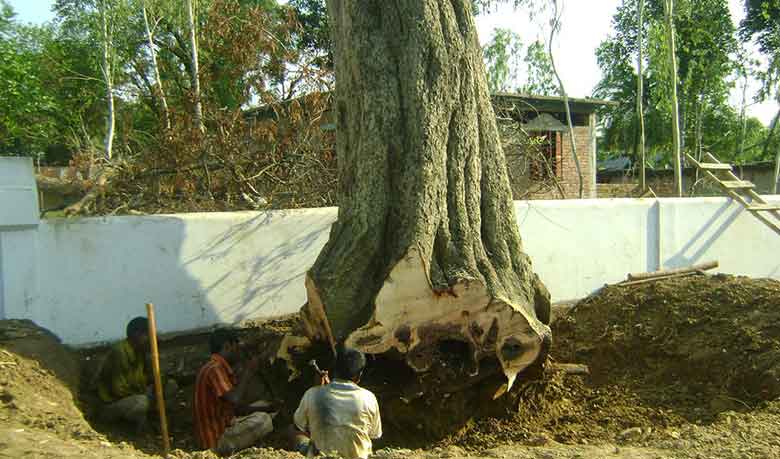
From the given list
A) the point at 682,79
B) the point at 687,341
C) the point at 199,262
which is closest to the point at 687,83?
the point at 682,79

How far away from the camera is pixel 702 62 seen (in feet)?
86.2

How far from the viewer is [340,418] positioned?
12.6 ft

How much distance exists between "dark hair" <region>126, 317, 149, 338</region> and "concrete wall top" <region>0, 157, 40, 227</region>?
4.24ft

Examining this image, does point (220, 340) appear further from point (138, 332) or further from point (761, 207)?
point (761, 207)

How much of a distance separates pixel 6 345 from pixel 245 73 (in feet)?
18.7

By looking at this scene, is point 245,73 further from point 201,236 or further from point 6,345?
point 6,345

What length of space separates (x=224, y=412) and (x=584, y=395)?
3.09 metres

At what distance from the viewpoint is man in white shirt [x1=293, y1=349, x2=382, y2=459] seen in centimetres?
384

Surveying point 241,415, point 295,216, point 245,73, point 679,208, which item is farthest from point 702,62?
point 241,415

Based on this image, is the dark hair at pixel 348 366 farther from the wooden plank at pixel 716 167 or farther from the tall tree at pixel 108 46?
the tall tree at pixel 108 46

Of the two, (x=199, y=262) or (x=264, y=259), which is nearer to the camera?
(x=199, y=262)

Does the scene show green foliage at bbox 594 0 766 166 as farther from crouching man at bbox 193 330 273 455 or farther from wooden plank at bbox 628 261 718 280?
crouching man at bbox 193 330 273 455

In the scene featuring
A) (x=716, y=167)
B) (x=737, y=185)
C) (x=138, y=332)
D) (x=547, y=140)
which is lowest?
(x=138, y=332)

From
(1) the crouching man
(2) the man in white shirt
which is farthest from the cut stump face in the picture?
(2) the man in white shirt
